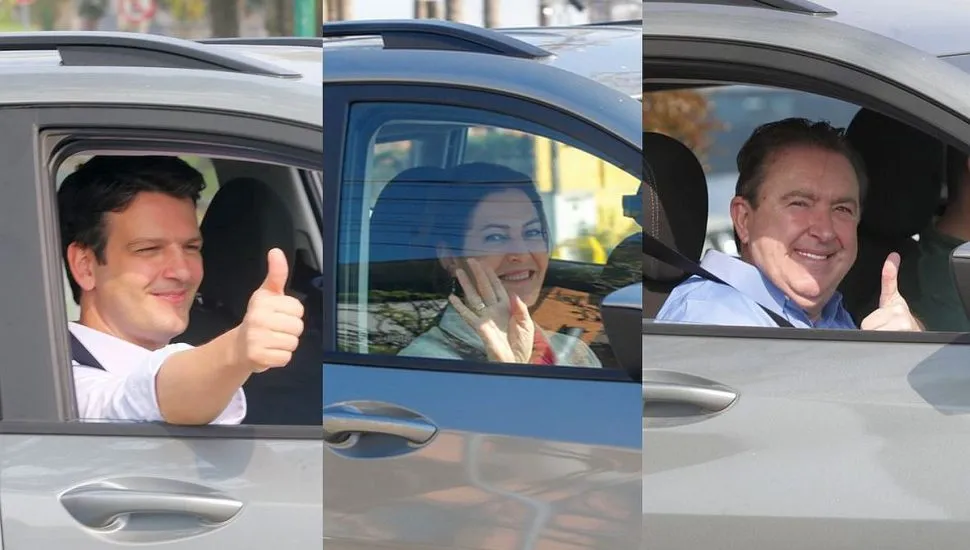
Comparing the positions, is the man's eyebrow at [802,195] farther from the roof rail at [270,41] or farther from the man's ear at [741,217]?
the roof rail at [270,41]

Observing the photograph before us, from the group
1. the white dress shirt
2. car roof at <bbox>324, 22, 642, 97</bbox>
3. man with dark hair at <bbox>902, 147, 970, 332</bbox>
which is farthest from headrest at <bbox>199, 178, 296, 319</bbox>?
man with dark hair at <bbox>902, 147, 970, 332</bbox>

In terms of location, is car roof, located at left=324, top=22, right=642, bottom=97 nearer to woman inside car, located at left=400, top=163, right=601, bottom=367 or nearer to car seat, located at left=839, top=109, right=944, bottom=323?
woman inside car, located at left=400, top=163, right=601, bottom=367

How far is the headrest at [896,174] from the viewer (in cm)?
211

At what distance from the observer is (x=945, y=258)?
7.20 ft

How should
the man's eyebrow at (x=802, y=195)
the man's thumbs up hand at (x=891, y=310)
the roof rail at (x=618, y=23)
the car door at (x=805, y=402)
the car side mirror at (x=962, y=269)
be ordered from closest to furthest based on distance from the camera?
the roof rail at (x=618, y=23) < the car side mirror at (x=962, y=269) < the car door at (x=805, y=402) < the man's thumbs up hand at (x=891, y=310) < the man's eyebrow at (x=802, y=195)

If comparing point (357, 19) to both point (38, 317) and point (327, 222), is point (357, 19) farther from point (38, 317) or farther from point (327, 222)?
point (38, 317)

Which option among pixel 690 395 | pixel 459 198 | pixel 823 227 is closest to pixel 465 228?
pixel 459 198

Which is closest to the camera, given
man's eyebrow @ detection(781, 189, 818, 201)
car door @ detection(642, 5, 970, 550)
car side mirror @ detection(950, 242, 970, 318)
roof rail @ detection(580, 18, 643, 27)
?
roof rail @ detection(580, 18, 643, 27)

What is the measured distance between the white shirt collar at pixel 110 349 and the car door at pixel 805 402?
84 centimetres

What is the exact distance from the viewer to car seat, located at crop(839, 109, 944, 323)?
2109 mm

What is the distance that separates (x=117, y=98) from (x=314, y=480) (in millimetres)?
683

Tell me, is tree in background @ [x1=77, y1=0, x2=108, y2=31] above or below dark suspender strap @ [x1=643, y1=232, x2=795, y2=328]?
above

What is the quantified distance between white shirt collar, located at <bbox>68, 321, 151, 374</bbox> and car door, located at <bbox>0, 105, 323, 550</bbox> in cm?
4

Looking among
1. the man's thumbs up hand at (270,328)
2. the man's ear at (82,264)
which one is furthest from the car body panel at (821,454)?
the man's ear at (82,264)
